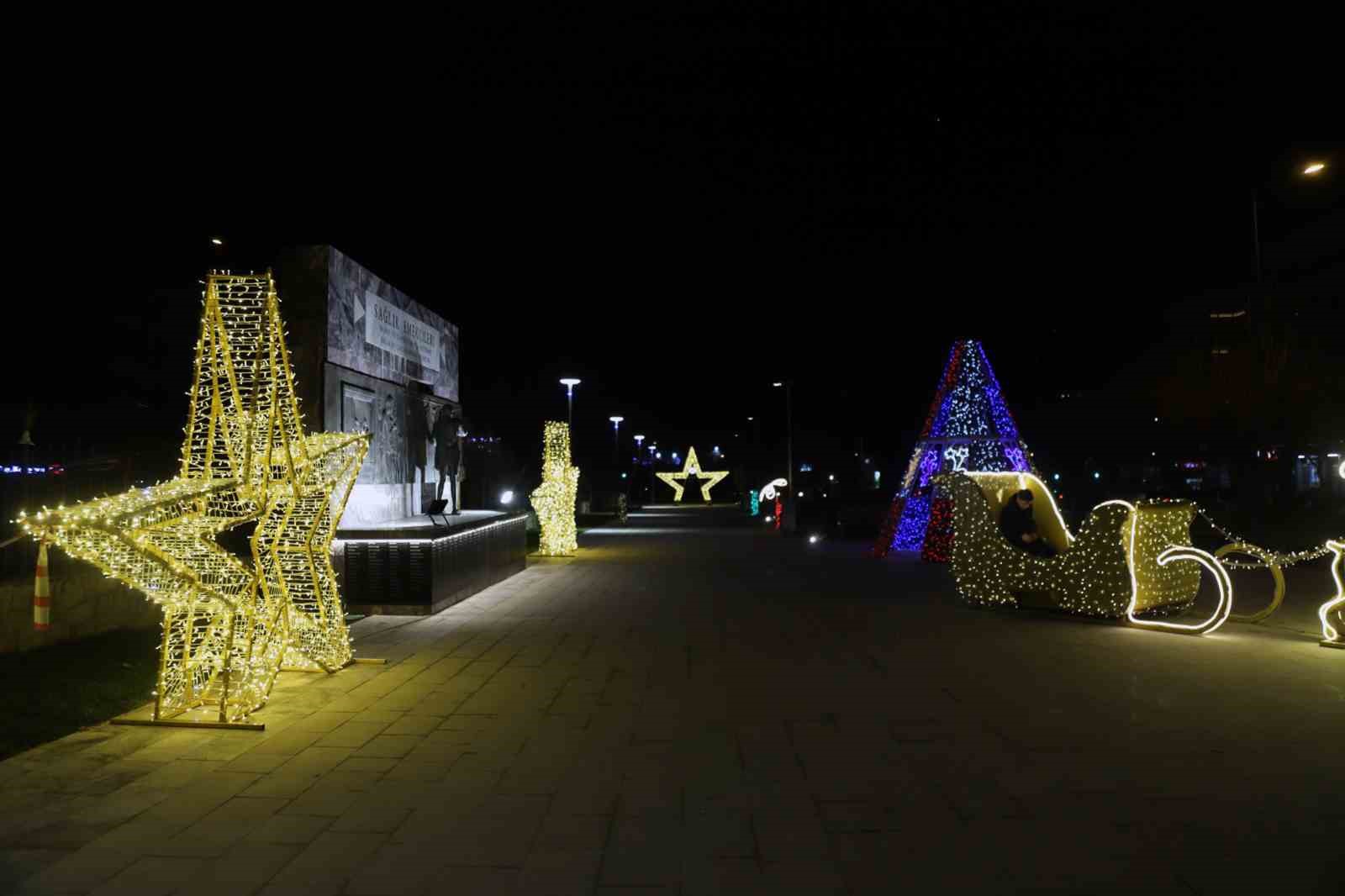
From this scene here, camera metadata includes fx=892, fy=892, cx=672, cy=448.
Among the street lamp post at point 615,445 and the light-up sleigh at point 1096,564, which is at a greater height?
the street lamp post at point 615,445

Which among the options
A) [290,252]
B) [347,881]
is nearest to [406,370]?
[290,252]

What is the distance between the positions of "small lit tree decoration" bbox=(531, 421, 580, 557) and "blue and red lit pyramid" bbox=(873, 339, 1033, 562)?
23.5ft

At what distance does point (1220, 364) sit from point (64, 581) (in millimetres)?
19458

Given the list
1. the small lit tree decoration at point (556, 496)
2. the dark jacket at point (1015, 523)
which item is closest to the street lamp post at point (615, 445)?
the small lit tree decoration at point (556, 496)

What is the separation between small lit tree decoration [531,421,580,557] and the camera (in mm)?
19281

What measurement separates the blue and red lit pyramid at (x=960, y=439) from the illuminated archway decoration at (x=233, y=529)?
12600 millimetres

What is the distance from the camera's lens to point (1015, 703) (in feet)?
20.9

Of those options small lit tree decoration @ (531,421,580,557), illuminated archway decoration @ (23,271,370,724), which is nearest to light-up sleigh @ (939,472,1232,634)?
illuminated archway decoration @ (23,271,370,724)

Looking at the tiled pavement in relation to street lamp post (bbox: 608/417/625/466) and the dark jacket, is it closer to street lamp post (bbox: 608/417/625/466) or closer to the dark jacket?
the dark jacket

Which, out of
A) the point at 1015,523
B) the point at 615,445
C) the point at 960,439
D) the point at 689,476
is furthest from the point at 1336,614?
the point at 689,476

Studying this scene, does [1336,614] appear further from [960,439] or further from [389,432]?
[389,432]

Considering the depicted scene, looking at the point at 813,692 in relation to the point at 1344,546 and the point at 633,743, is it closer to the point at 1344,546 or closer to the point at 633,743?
the point at 633,743

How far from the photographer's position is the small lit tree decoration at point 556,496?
1928 cm

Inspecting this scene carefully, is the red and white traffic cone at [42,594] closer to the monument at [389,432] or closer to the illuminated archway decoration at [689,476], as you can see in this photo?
the monument at [389,432]
